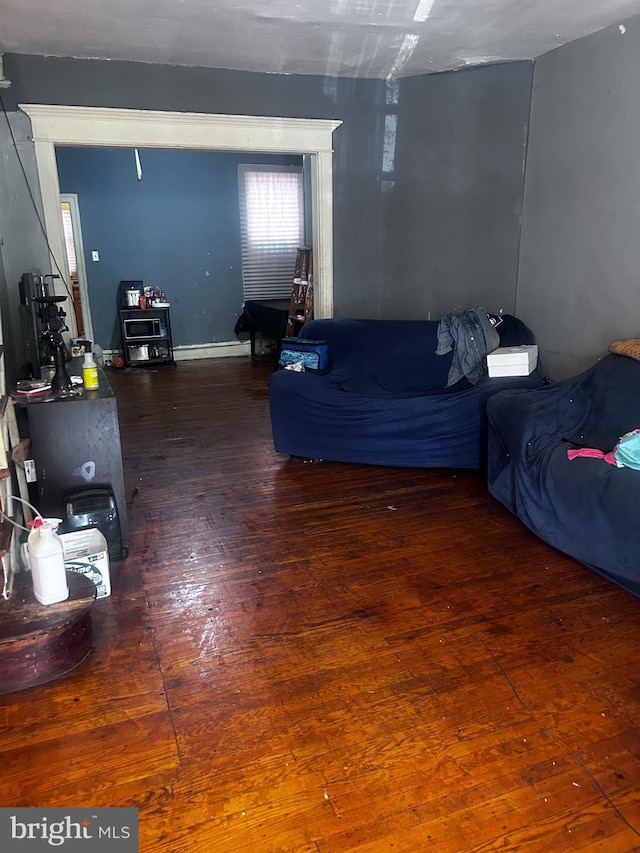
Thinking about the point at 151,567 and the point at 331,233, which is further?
the point at 331,233

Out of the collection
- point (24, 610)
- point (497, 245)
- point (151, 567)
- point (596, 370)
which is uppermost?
point (497, 245)

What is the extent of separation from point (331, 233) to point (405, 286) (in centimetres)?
73

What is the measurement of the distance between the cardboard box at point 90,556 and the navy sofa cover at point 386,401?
1680 millimetres

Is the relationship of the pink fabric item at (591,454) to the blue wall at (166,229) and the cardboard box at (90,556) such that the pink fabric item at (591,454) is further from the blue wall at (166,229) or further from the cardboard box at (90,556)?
the blue wall at (166,229)

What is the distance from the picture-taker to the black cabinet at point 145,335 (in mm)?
7086

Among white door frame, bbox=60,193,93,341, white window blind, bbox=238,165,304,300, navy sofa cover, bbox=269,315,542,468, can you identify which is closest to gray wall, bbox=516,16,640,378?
navy sofa cover, bbox=269,315,542,468

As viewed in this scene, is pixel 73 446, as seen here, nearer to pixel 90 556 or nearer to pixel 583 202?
pixel 90 556

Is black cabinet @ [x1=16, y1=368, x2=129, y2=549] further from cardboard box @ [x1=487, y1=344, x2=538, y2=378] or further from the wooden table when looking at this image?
cardboard box @ [x1=487, y1=344, x2=538, y2=378]

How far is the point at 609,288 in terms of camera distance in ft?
12.3

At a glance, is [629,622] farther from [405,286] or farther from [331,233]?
[331,233]

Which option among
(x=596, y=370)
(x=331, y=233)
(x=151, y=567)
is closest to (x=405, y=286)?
(x=331, y=233)

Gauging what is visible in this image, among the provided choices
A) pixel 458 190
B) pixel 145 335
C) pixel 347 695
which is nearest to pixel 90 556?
pixel 347 695

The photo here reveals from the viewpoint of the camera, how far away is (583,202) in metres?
3.90

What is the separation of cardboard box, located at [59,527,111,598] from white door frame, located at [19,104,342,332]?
2.50 meters
